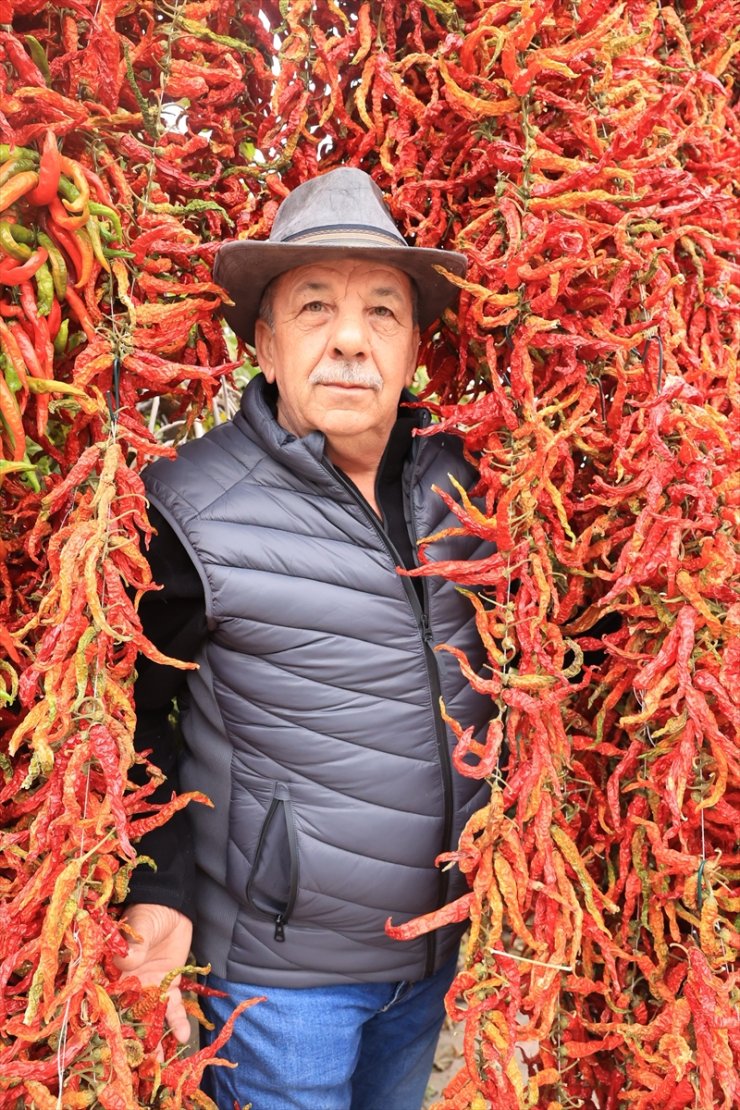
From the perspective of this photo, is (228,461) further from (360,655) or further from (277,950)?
(277,950)

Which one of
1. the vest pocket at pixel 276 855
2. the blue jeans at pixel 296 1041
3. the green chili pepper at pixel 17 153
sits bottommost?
the blue jeans at pixel 296 1041

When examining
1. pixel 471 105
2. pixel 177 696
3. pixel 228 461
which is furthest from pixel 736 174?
pixel 177 696

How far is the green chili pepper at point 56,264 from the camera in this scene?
120 centimetres

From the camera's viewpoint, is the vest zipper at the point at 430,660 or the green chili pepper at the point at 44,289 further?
the vest zipper at the point at 430,660

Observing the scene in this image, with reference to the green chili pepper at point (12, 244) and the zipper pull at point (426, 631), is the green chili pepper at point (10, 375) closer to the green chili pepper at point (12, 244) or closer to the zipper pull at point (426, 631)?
the green chili pepper at point (12, 244)

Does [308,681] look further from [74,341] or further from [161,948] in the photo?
[74,341]

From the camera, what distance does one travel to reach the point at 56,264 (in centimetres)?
120

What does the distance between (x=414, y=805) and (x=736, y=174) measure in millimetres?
1405

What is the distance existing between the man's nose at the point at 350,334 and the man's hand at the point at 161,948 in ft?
3.35

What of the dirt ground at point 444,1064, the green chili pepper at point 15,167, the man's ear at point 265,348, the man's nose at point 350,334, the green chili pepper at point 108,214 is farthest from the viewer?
the dirt ground at point 444,1064

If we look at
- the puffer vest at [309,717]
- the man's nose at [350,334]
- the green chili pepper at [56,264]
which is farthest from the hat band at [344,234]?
the green chili pepper at [56,264]

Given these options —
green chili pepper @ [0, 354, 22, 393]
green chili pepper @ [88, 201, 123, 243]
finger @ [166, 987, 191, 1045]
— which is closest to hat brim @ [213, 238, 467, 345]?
green chili pepper @ [88, 201, 123, 243]

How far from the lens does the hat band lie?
1.45 m

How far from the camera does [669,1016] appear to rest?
1.27m
